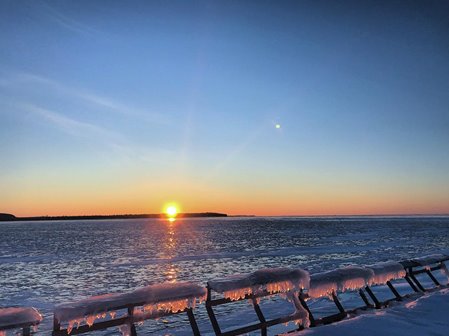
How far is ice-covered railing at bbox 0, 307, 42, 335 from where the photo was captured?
6.41 metres

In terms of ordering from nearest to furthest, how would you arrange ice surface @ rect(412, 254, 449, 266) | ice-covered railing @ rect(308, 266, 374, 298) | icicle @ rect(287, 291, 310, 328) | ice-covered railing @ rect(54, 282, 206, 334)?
ice-covered railing @ rect(54, 282, 206, 334), icicle @ rect(287, 291, 310, 328), ice-covered railing @ rect(308, 266, 374, 298), ice surface @ rect(412, 254, 449, 266)

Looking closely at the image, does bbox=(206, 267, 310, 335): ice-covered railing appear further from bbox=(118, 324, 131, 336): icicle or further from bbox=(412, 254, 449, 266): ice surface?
bbox=(412, 254, 449, 266): ice surface

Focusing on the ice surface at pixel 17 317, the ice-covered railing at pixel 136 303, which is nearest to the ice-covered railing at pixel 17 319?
the ice surface at pixel 17 317

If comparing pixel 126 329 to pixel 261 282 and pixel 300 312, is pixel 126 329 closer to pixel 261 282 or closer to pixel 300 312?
pixel 261 282

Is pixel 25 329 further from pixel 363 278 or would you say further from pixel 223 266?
pixel 223 266

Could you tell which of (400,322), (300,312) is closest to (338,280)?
(300,312)

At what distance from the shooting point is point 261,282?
30.8 ft

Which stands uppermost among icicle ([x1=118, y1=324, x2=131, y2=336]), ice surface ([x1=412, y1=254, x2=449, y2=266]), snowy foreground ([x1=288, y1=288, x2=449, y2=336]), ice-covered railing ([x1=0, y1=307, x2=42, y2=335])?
ice surface ([x1=412, y1=254, x2=449, y2=266])

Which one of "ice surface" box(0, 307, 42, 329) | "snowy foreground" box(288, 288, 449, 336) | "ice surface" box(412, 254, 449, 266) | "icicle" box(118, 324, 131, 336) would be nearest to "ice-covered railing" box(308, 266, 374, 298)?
"snowy foreground" box(288, 288, 449, 336)

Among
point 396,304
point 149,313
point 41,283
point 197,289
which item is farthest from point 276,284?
point 41,283

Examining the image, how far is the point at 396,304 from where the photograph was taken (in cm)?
1253

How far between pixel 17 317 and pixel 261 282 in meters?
5.17

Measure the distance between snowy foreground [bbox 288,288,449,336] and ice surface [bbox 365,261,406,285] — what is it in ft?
2.75

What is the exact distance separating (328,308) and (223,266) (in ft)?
73.6
